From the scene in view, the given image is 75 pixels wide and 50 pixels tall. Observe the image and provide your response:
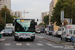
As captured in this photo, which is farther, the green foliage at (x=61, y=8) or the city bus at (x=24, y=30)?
the green foliage at (x=61, y=8)

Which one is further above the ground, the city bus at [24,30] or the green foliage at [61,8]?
the green foliage at [61,8]

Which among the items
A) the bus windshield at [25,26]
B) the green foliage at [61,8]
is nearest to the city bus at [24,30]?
the bus windshield at [25,26]

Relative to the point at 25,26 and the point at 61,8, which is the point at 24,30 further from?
the point at 61,8

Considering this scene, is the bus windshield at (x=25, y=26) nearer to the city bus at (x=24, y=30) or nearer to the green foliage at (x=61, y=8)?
the city bus at (x=24, y=30)

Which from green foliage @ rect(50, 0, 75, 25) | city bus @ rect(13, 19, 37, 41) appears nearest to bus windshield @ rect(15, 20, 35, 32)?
city bus @ rect(13, 19, 37, 41)

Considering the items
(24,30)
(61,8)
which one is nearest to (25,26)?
(24,30)

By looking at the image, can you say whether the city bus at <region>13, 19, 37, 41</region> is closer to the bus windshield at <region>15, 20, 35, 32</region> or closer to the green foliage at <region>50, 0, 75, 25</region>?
the bus windshield at <region>15, 20, 35, 32</region>

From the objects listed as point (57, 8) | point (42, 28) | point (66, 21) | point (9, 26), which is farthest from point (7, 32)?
point (42, 28)

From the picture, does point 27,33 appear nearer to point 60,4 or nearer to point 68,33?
point 68,33

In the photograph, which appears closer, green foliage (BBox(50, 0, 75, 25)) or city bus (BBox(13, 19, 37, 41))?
city bus (BBox(13, 19, 37, 41))

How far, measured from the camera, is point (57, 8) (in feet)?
177

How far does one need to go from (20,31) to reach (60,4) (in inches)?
1306

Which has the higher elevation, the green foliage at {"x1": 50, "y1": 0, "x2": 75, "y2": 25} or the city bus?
the green foliage at {"x1": 50, "y1": 0, "x2": 75, "y2": 25}

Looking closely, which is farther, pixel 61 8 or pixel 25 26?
pixel 61 8
